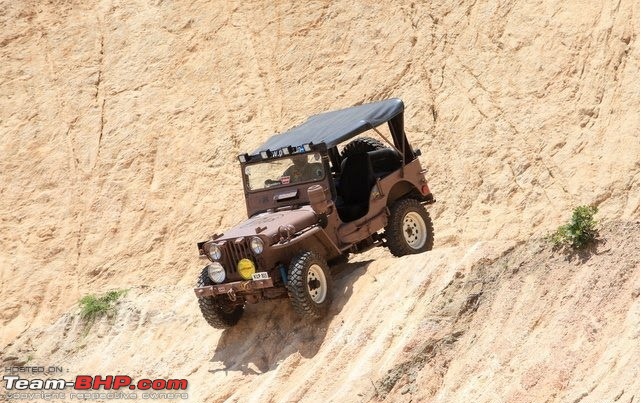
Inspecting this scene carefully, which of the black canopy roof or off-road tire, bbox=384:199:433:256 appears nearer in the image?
the black canopy roof

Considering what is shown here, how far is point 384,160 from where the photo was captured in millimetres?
13312

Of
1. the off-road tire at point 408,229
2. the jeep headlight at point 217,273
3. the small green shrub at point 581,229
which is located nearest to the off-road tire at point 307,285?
the jeep headlight at point 217,273

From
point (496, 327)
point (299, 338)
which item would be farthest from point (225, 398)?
point (496, 327)

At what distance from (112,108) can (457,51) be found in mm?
6764

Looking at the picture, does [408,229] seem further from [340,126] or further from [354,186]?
[340,126]

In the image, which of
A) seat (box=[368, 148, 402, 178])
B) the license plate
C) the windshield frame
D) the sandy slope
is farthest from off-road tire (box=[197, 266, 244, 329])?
seat (box=[368, 148, 402, 178])

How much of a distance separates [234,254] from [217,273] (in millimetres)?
316

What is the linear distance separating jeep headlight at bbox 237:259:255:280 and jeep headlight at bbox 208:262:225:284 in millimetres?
244

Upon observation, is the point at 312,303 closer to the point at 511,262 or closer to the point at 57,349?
the point at 511,262

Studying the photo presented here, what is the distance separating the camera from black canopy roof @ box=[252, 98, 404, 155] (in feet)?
40.3

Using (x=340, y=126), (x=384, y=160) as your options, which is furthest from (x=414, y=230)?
(x=340, y=126)

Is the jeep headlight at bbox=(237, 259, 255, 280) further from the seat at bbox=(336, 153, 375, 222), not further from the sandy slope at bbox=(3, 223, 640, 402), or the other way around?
the seat at bbox=(336, 153, 375, 222)

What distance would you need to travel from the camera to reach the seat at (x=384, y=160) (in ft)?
43.4

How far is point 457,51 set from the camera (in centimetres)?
1764
